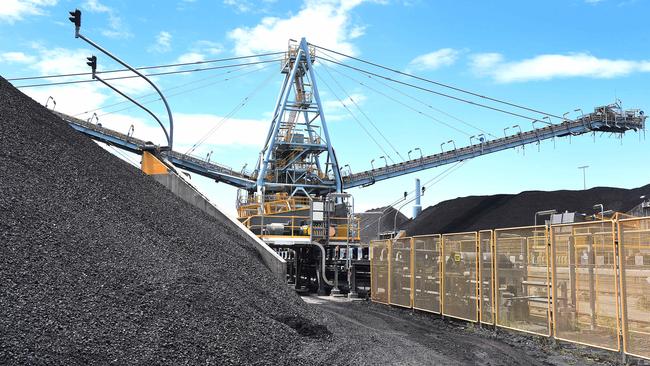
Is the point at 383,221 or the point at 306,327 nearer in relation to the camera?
the point at 306,327

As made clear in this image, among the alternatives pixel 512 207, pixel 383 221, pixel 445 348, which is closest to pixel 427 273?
pixel 445 348

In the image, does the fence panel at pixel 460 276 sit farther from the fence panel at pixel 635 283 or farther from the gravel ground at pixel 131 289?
the fence panel at pixel 635 283

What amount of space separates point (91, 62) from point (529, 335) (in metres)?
16.1

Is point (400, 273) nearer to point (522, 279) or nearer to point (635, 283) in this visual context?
point (522, 279)

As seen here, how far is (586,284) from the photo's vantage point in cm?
859

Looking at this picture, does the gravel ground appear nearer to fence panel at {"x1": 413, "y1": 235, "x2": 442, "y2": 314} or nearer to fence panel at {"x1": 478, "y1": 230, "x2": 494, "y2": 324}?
fence panel at {"x1": 478, "y1": 230, "x2": 494, "y2": 324}

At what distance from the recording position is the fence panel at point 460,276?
11599mm

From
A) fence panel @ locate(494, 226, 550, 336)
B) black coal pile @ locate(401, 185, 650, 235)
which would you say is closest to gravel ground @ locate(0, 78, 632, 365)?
fence panel @ locate(494, 226, 550, 336)

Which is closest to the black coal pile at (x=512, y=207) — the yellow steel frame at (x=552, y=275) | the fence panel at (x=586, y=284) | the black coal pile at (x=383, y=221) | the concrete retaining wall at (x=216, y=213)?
the black coal pile at (x=383, y=221)

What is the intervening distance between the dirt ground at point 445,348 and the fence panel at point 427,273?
161cm

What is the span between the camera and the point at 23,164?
771cm

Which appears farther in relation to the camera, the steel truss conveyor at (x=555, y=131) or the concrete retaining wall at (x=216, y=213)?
the steel truss conveyor at (x=555, y=131)

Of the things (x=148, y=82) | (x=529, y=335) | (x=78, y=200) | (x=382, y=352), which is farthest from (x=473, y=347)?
(x=148, y=82)

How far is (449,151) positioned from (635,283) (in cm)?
3904
